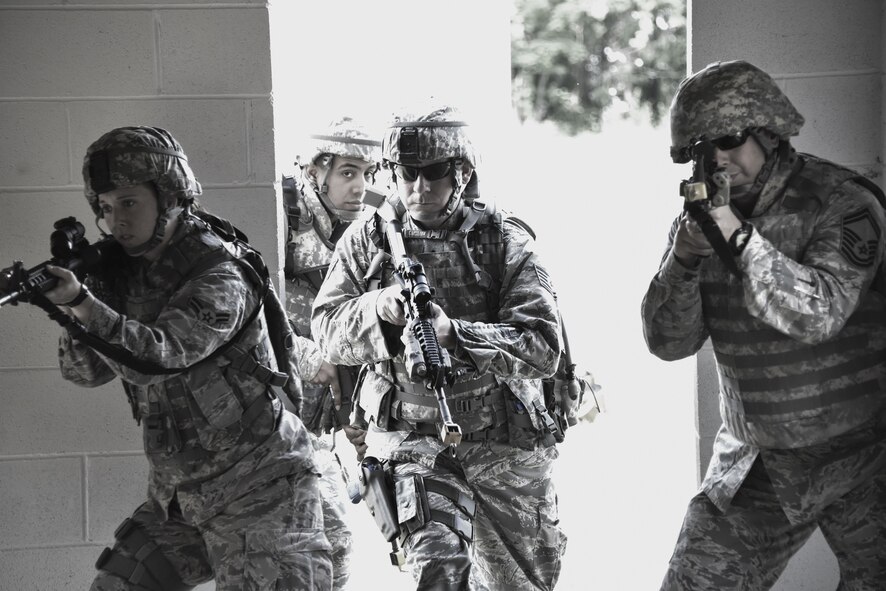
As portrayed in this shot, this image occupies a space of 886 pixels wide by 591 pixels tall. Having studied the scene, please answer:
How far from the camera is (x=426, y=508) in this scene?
3.97 metres

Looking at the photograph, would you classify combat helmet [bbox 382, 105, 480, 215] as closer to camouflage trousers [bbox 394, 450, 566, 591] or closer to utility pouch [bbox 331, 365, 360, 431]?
camouflage trousers [bbox 394, 450, 566, 591]

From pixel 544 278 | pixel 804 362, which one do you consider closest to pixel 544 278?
pixel 544 278

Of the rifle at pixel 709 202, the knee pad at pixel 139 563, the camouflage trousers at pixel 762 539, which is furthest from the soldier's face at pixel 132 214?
the camouflage trousers at pixel 762 539

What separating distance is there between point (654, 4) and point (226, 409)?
1906cm

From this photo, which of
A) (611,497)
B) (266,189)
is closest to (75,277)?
(266,189)

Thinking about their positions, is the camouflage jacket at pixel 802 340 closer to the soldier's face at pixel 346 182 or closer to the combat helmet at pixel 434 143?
the combat helmet at pixel 434 143

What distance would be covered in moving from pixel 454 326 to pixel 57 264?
4.02ft

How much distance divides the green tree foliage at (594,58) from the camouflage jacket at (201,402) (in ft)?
57.2

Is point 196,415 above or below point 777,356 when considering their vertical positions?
below

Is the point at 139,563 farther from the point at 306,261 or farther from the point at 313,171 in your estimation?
the point at 313,171

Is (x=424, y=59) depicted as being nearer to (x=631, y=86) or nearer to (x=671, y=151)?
(x=671, y=151)

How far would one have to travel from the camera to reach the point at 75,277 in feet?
11.9

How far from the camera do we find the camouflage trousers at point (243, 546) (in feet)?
12.6

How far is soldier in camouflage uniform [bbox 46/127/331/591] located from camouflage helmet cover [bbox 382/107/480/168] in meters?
0.63
